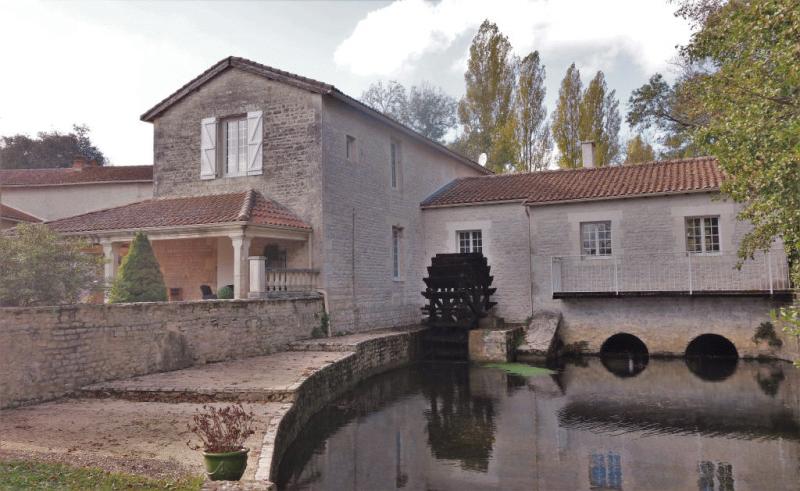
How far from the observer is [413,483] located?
658 centimetres

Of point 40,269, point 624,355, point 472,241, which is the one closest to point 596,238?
point 624,355

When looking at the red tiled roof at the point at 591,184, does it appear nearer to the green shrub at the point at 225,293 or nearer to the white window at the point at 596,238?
the white window at the point at 596,238

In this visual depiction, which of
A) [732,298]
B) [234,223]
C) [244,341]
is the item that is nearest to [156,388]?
[244,341]

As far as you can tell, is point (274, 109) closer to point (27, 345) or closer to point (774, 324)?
point (27, 345)

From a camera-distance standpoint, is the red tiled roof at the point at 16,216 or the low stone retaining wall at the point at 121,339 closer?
the low stone retaining wall at the point at 121,339

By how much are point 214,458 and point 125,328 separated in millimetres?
5222

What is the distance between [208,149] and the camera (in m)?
15.9

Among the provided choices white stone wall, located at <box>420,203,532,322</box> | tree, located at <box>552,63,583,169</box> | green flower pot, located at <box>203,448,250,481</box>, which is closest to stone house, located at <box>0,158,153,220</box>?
white stone wall, located at <box>420,203,532,322</box>

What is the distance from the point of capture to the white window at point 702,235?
1596 centimetres

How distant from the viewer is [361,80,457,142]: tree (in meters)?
45.2

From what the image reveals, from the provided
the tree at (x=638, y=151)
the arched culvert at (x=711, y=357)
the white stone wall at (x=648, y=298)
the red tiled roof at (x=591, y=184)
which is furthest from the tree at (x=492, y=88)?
the arched culvert at (x=711, y=357)

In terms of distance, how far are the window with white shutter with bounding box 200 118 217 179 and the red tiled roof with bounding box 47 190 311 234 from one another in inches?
27.0

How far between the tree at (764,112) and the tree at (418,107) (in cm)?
3718

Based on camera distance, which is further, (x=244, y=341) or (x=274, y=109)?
(x=274, y=109)
